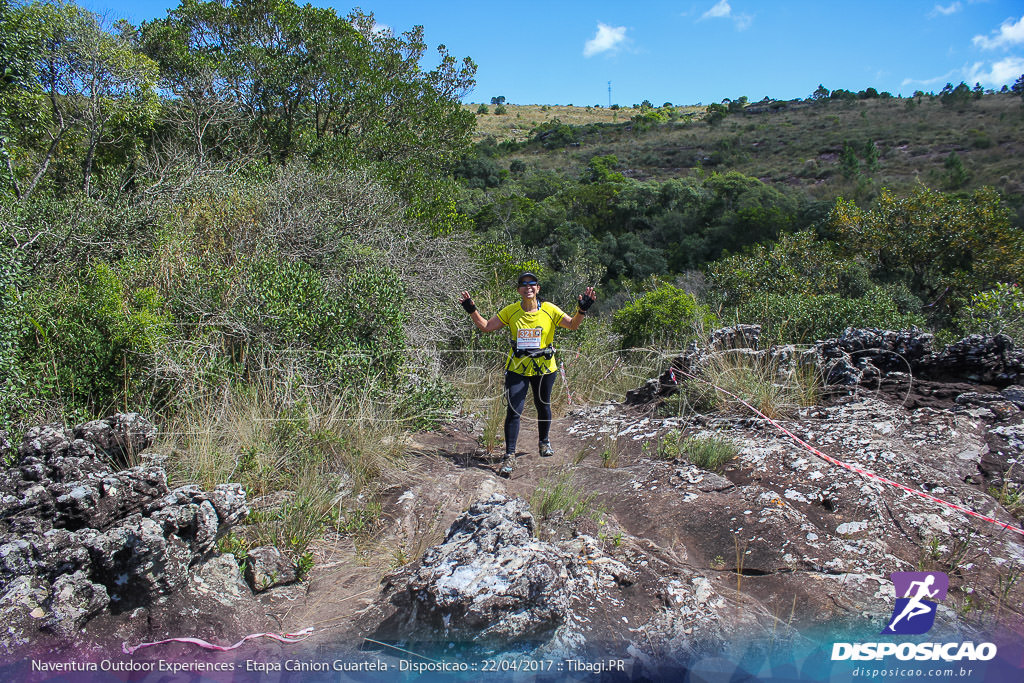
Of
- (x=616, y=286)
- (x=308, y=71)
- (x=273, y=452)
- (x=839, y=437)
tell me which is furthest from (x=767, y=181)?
(x=273, y=452)

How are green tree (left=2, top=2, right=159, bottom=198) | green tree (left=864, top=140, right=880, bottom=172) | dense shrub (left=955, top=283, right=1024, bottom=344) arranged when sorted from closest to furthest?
dense shrub (left=955, top=283, right=1024, bottom=344) < green tree (left=2, top=2, right=159, bottom=198) < green tree (left=864, top=140, right=880, bottom=172)

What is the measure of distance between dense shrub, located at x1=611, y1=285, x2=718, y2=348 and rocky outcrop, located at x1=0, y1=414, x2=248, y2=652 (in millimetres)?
6544

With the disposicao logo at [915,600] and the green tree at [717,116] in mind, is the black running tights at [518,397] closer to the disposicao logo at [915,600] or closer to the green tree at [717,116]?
the disposicao logo at [915,600]

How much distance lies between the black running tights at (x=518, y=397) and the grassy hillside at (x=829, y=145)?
22.8m

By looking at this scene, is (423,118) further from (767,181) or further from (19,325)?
(767,181)

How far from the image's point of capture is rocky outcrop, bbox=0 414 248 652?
2711mm

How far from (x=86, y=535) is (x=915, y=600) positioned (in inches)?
157

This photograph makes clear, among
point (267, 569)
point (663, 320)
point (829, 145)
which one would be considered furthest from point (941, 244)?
point (829, 145)

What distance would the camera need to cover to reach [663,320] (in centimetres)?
885

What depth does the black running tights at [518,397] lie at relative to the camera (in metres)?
5.13

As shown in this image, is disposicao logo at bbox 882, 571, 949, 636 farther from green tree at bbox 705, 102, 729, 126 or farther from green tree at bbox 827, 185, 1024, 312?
green tree at bbox 705, 102, 729, 126

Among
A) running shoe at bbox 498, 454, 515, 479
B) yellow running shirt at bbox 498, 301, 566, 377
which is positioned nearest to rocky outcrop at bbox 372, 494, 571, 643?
running shoe at bbox 498, 454, 515, 479

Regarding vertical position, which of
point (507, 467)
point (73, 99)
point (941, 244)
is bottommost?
point (507, 467)

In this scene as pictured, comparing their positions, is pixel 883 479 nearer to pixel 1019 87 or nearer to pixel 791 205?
pixel 791 205
